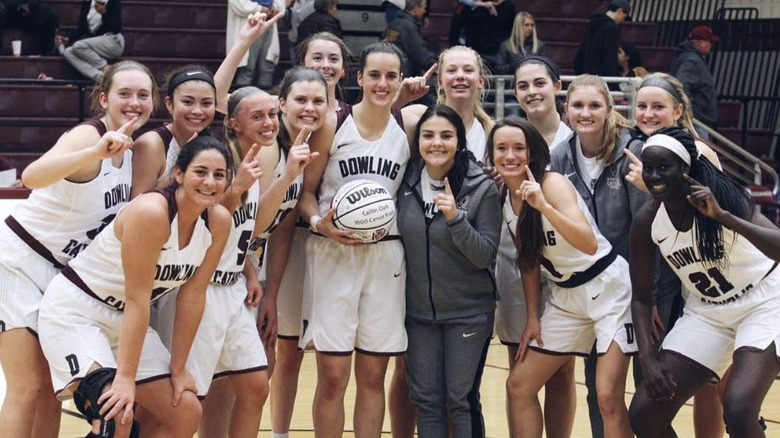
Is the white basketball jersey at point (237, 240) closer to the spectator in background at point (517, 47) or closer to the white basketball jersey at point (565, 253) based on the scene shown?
the white basketball jersey at point (565, 253)

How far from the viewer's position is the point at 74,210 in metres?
4.45

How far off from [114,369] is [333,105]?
1621mm

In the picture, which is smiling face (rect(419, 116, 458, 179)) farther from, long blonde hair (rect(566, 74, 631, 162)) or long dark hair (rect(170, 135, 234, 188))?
long dark hair (rect(170, 135, 234, 188))

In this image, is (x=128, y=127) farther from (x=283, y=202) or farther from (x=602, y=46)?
(x=602, y=46)

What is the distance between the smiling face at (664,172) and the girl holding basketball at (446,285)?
0.79m

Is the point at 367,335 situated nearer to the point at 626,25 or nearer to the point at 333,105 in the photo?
the point at 333,105

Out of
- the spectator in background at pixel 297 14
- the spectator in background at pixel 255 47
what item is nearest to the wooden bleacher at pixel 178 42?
the spectator in background at pixel 255 47

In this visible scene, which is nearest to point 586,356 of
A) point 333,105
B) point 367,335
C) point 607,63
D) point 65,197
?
point 367,335

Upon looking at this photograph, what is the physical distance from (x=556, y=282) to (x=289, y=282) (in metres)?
1.22

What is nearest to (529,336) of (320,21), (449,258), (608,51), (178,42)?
(449,258)

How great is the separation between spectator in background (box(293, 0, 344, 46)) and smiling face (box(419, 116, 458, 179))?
5667mm

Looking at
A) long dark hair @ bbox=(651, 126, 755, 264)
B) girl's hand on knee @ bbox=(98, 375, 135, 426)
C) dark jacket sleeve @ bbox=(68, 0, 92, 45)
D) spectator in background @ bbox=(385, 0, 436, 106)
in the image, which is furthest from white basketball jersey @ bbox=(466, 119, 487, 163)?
dark jacket sleeve @ bbox=(68, 0, 92, 45)

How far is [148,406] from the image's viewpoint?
14.6ft

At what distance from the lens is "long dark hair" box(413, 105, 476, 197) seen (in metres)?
4.98
